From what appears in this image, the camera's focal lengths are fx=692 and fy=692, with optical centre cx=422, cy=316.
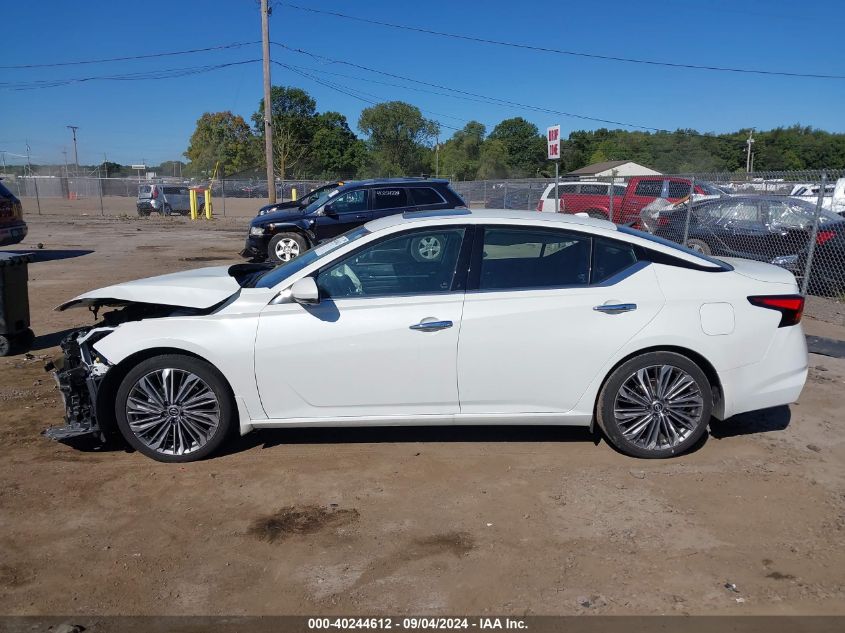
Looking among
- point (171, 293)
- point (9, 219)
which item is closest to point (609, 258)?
point (171, 293)

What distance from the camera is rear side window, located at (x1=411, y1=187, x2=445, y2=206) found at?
13500mm

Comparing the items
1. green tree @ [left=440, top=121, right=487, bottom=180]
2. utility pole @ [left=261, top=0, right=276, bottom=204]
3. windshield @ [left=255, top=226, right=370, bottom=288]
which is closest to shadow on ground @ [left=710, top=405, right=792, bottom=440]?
windshield @ [left=255, top=226, right=370, bottom=288]

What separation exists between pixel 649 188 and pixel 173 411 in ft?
45.7

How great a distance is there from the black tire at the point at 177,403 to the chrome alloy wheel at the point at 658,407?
2.54 m

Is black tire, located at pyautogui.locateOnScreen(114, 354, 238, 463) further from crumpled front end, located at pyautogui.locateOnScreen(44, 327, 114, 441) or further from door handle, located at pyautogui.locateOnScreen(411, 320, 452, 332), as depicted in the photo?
door handle, located at pyautogui.locateOnScreen(411, 320, 452, 332)

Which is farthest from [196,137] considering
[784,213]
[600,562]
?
[600,562]

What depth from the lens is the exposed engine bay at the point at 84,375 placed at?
14.7 ft

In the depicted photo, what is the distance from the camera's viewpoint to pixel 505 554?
354cm

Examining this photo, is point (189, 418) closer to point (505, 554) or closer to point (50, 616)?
point (50, 616)

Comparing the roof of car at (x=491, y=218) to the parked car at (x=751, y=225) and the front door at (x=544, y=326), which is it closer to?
the front door at (x=544, y=326)

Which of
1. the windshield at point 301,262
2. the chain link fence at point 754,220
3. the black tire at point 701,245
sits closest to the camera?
the windshield at point 301,262

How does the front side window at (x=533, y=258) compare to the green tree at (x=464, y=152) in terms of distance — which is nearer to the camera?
the front side window at (x=533, y=258)

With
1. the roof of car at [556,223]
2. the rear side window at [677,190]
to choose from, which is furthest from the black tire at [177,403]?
the rear side window at [677,190]

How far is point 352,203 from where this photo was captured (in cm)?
1406
